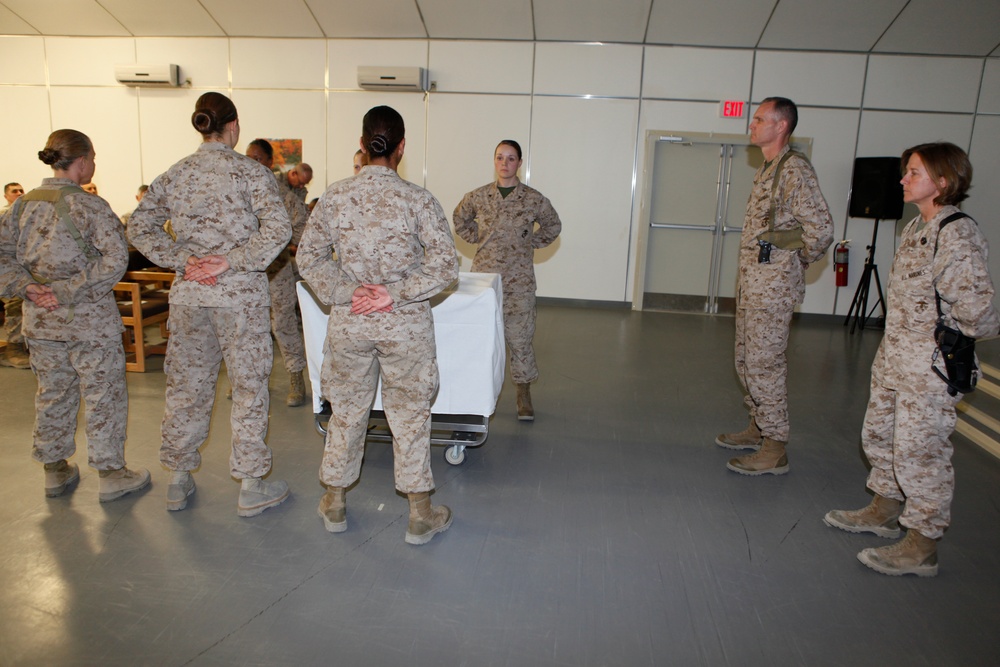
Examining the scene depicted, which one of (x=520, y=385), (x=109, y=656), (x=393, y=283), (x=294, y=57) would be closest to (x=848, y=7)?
(x=520, y=385)

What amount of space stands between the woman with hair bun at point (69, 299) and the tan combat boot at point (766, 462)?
9.96 ft

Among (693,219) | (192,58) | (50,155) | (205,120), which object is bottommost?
(693,219)

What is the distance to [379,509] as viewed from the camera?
2.95 metres

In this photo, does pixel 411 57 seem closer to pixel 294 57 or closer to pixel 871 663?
pixel 294 57

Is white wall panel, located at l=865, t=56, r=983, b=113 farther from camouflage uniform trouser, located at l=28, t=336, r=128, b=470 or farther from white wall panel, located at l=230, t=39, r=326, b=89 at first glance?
camouflage uniform trouser, located at l=28, t=336, r=128, b=470

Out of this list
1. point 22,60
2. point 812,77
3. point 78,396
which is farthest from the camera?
point 22,60

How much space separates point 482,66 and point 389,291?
6537 mm

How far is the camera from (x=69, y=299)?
9.11 ft

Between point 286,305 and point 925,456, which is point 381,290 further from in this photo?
point 286,305

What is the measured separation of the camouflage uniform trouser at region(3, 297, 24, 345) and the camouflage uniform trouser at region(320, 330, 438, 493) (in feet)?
13.0

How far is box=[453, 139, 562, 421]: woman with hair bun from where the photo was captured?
4.08 m

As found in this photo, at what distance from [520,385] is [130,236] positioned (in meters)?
2.35

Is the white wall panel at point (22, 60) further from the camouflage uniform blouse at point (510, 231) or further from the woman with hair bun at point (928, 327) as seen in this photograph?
the woman with hair bun at point (928, 327)

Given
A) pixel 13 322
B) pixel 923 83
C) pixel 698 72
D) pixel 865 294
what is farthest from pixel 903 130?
pixel 13 322
